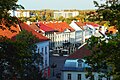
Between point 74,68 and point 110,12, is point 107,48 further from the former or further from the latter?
point 74,68

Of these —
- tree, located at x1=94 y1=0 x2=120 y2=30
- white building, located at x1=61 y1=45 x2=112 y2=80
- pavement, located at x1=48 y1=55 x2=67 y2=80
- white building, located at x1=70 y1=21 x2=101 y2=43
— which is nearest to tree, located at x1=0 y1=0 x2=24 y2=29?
tree, located at x1=94 y1=0 x2=120 y2=30

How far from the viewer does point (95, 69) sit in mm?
10977

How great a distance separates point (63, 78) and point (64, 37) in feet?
157

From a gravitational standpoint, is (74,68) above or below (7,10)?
below

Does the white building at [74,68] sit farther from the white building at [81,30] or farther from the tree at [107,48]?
the white building at [81,30]

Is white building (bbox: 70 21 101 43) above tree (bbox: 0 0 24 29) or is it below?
below

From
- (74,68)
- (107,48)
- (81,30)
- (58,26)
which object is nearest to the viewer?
(107,48)

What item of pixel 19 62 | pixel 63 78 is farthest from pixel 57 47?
pixel 19 62

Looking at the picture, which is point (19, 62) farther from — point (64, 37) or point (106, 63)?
point (64, 37)

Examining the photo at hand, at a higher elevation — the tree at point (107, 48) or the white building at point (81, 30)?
the tree at point (107, 48)

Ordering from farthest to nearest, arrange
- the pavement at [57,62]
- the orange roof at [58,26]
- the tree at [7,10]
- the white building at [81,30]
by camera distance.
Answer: the white building at [81,30], the orange roof at [58,26], the pavement at [57,62], the tree at [7,10]

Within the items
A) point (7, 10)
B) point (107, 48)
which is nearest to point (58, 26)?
point (7, 10)

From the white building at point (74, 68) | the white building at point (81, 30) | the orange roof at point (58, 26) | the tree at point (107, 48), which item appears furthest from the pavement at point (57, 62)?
the tree at point (107, 48)

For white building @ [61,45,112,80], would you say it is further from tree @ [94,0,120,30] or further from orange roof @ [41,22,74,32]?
orange roof @ [41,22,74,32]
